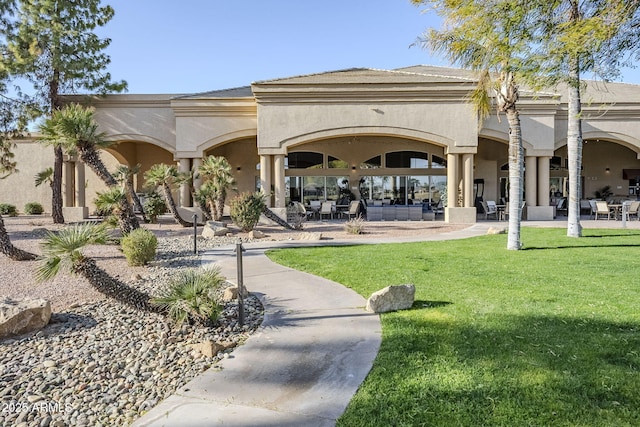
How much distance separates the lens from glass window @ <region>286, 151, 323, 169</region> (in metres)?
26.5

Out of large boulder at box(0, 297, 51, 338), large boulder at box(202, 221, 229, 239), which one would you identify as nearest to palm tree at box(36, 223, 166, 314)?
large boulder at box(0, 297, 51, 338)

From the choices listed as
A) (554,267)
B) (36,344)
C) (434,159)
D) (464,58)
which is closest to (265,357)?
(36,344)

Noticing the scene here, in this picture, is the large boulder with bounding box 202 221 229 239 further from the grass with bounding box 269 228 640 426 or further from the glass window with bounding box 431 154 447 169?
the glass window with bounding box 431 154 447 169

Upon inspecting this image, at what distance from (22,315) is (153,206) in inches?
566

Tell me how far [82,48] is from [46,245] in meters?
19.3

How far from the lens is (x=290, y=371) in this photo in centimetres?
405

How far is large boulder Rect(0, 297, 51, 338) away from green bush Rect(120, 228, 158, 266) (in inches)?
150

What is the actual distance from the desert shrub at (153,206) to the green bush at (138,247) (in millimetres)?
9851

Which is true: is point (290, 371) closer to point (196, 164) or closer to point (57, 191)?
point (196, 164)

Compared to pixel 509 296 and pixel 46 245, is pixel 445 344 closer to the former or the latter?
pixel 509 296

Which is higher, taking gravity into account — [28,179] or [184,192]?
[28,179]

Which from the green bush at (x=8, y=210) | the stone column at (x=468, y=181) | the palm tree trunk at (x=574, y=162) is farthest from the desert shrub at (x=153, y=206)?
the palm tree trunk at (x=574, y=162)

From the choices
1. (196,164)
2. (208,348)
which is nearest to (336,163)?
(196,164)

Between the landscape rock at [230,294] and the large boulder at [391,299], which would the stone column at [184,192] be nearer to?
the landscape rock at [230,294]
